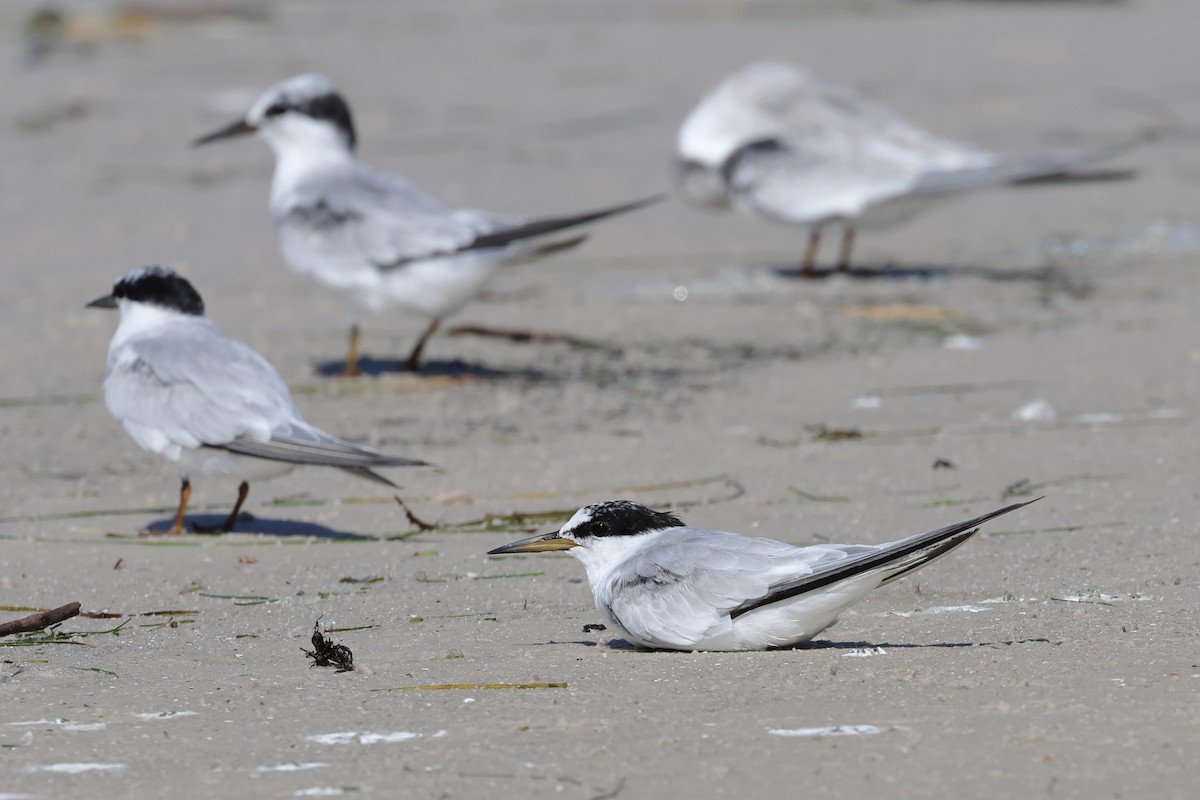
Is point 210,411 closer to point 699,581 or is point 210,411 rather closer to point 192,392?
point 192,392

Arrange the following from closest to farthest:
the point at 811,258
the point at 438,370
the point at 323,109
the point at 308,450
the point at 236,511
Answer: the point at 308,450 < the point at 236,511 < the point at 438,370 < the point at 323,109 < the point at 811,258

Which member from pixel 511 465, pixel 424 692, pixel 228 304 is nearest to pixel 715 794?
pixel 424 692

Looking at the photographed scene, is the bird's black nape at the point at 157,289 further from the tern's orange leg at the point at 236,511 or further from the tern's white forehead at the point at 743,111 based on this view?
the tern's white forehead at the point at 743,111

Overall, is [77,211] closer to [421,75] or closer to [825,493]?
[421,75]

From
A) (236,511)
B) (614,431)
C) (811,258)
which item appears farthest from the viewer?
(811,258)

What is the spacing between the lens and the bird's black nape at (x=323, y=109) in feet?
22.0

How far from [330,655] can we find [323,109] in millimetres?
3979

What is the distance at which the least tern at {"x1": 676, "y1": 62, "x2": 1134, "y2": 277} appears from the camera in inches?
316

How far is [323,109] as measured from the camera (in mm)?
6699

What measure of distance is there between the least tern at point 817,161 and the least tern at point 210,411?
3.88 metres

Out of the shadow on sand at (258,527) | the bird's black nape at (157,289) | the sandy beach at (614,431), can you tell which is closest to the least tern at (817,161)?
the sandy beach at (614,431)

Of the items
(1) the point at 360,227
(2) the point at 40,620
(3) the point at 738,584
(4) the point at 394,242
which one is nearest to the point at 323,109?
(1) the point at 360,227

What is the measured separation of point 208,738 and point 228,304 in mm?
4720

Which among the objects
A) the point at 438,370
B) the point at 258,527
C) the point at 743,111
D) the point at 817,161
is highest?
the point at 743,111
